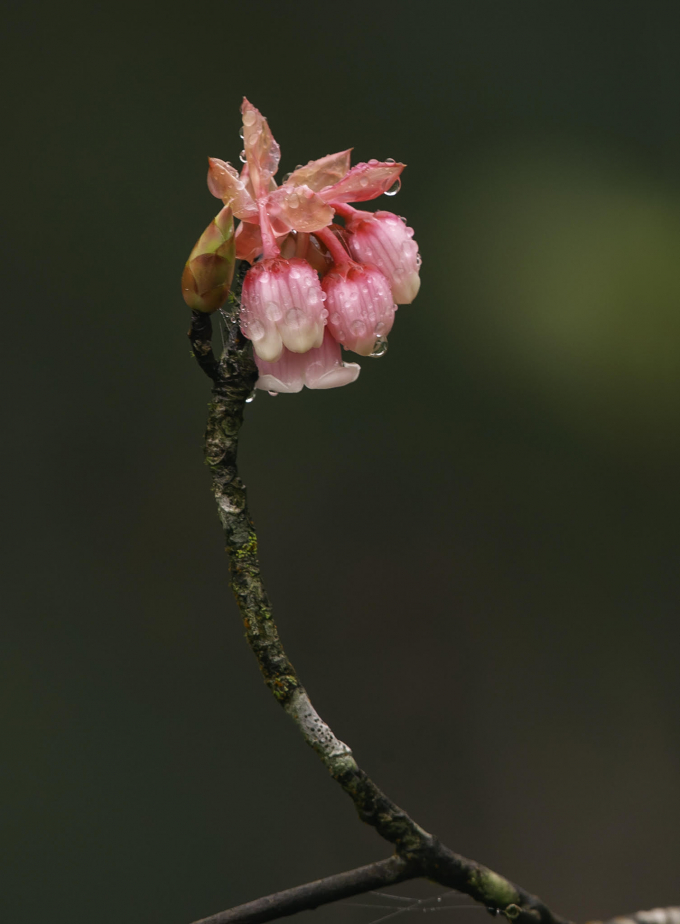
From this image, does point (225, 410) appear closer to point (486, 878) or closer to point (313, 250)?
point (313, 250)

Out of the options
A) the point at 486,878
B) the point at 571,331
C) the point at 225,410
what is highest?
the point at 571,331

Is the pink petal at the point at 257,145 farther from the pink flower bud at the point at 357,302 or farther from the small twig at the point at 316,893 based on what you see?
the small twig at the point at 316,893

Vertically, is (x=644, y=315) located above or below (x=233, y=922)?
above

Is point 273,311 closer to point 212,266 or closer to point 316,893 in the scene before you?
point 212,266

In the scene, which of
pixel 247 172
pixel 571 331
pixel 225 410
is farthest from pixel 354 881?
pixel 571 331

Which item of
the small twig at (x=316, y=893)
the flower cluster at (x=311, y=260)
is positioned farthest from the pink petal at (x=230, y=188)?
the small twig at (x=316, y=893)

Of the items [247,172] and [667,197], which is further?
[667,197]

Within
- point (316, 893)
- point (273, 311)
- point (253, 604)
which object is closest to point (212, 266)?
point (273, 311)
